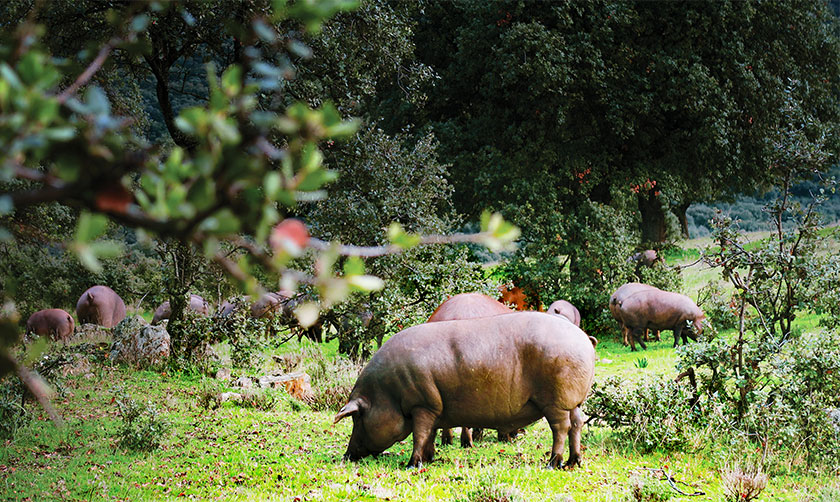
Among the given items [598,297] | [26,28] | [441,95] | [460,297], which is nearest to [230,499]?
[460,297]

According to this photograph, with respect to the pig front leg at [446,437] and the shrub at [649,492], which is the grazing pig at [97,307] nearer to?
the pig front leg at [446,437]

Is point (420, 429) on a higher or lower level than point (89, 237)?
lower

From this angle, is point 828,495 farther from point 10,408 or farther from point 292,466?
point 10,408

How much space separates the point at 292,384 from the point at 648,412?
598 cm

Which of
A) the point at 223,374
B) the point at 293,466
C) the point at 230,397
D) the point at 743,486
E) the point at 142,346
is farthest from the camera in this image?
the point at 142,346

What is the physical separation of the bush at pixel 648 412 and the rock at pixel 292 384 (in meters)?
4.94

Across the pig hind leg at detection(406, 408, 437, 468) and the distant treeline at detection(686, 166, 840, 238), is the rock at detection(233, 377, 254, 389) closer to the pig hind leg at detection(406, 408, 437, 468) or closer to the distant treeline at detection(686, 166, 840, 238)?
the pig hind leg at detection(406, 408, 437, 468)

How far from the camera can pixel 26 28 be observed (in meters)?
1.60

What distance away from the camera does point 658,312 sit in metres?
15.9

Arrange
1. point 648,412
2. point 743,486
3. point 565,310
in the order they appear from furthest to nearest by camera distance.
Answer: point 565,310, point 648,412, point 743,486

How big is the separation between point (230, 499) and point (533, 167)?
1564 centimetres

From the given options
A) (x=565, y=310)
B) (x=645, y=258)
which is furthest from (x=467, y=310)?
(x=645, y=258)

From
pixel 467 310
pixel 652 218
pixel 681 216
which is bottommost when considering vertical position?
pixel 467 310

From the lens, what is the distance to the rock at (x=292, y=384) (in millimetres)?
11133
